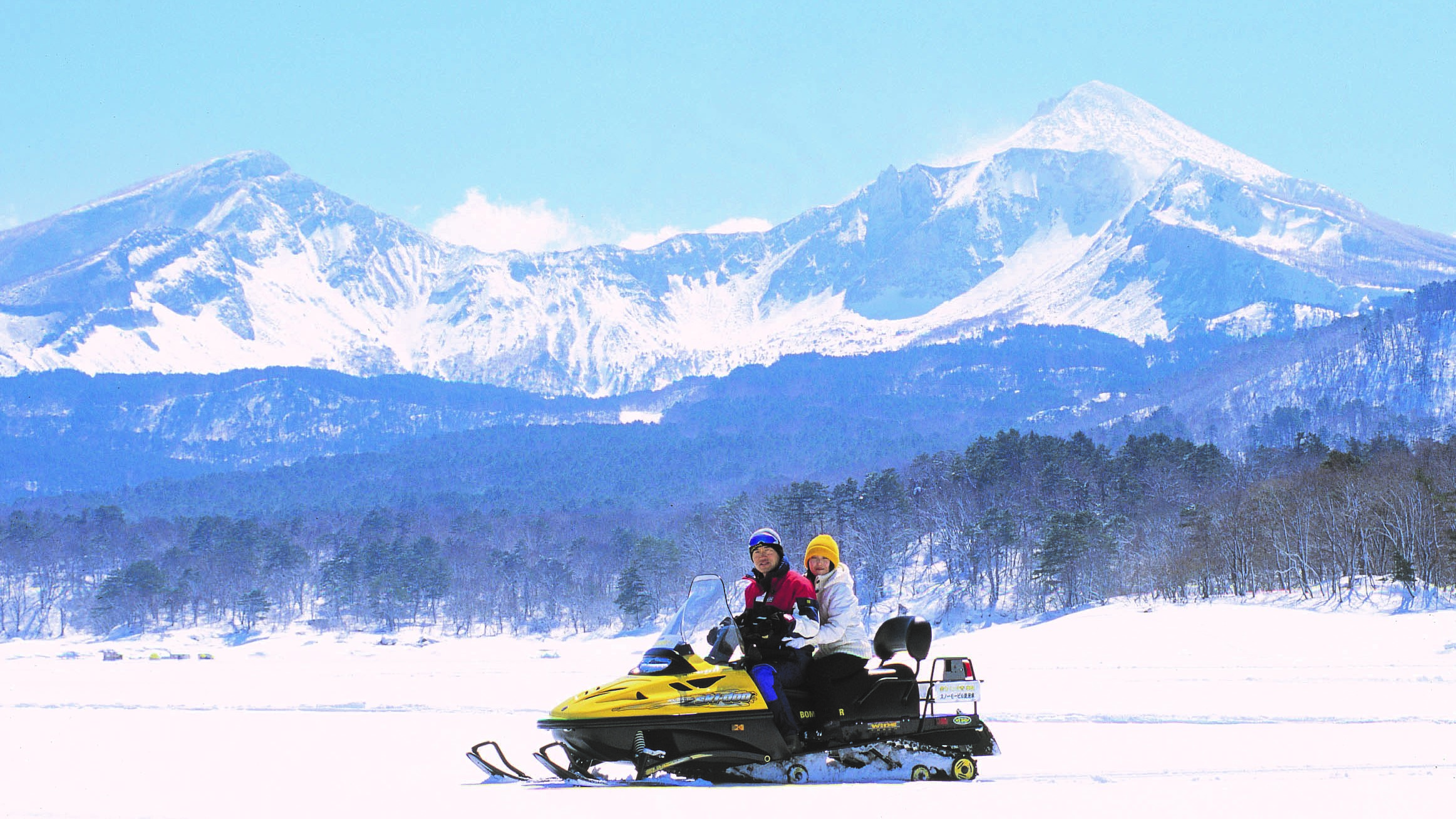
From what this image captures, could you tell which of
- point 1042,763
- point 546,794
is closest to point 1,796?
point 546,794

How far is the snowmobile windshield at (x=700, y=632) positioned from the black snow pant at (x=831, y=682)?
1.01 metres

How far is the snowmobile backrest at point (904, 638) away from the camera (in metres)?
11.1

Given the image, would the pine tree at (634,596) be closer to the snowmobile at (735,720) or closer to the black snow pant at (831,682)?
the snowmobile at (735,720)

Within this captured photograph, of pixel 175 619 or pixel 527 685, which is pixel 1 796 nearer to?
pixel 527 685

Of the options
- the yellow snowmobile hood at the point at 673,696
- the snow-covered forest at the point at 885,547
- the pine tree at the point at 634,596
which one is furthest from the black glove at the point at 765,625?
the pine tree at the point at 634,596

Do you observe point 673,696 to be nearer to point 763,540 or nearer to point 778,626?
point 778,626

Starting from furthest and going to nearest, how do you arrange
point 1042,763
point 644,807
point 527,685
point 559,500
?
point 559,500
point 527,685
point 1042,763
point 644,807

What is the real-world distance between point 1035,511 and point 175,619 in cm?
8324

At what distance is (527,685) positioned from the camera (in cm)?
2397

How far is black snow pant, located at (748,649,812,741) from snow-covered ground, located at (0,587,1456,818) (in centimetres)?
72

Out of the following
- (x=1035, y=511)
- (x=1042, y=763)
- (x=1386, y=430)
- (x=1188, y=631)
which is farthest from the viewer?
(x=1386, y=430)

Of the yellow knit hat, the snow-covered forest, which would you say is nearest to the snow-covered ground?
the yellow knit hat

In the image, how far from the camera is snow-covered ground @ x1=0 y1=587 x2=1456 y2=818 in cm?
958

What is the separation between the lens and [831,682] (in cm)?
1116
